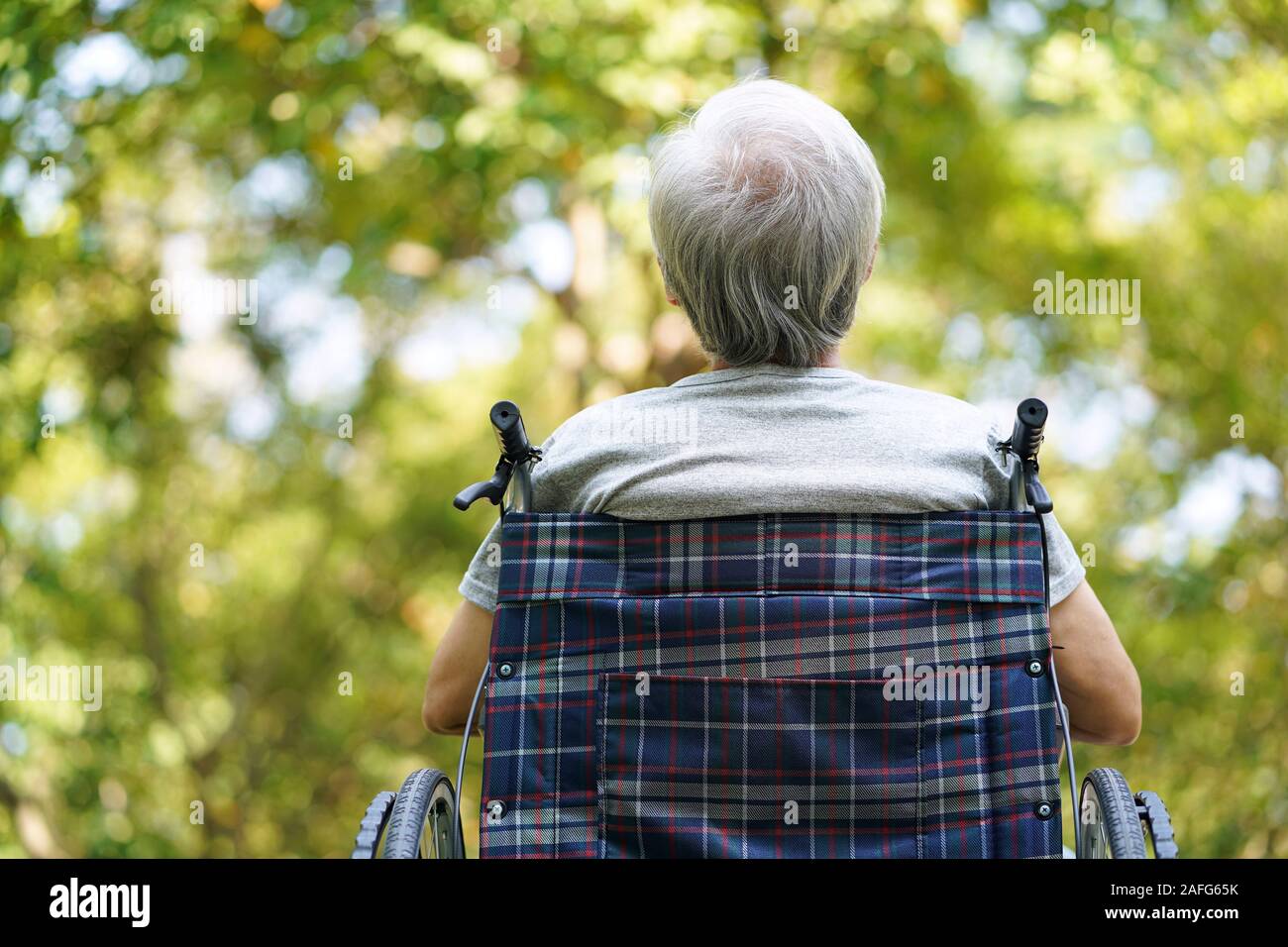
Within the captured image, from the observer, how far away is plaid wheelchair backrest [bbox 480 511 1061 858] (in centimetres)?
127

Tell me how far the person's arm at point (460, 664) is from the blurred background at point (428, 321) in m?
2.38

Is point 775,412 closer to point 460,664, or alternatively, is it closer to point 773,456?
point 773,456

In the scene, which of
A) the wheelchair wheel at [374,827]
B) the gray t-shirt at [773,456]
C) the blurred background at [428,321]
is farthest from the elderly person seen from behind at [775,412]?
the blurred background at [428,321]

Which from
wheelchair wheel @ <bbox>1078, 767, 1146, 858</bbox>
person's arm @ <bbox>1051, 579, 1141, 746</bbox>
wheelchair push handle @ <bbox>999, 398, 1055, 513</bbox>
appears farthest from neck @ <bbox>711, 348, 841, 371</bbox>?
wheelchair wheel @ <bbox>1078, 767, 1146, 858</bbox>

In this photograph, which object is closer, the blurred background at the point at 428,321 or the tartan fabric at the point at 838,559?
the tartan fabric at the point at 838,559

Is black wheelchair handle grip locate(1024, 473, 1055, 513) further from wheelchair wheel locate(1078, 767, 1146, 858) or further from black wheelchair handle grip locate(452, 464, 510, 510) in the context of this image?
black wheelchair handle grip locate(452, 464, 510, 510)

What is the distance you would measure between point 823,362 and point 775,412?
0.39ft

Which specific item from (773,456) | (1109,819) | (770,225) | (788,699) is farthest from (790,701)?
(770,225)

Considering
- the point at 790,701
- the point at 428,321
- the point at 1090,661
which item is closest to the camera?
the point at 790,701

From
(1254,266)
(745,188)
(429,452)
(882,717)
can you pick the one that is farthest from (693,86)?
(429,452)

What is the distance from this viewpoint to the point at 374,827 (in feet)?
4.21

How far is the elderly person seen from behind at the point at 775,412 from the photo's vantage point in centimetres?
132

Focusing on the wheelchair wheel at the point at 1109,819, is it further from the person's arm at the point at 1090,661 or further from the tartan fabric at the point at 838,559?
the tartan fabric at the point at 838,559
